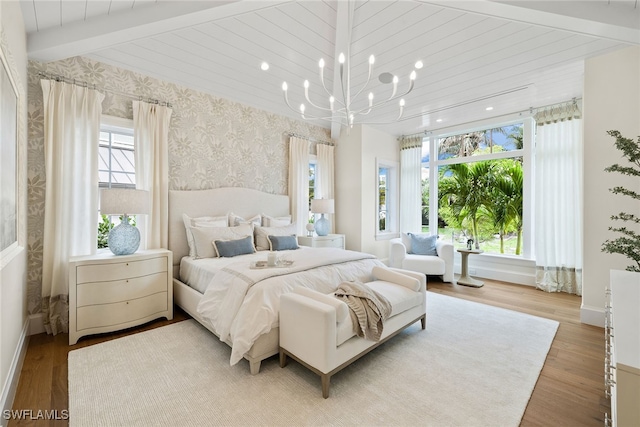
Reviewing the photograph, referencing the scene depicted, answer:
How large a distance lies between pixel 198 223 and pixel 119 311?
1251mm

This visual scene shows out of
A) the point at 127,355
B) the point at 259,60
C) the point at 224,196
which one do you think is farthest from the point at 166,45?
the point at 127,355

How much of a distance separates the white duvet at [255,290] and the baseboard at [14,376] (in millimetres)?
1204

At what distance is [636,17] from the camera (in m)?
2.21

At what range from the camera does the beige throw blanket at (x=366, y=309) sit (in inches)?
80.2

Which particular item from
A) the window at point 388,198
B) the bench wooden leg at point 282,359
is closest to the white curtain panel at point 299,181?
the window at point 388,198

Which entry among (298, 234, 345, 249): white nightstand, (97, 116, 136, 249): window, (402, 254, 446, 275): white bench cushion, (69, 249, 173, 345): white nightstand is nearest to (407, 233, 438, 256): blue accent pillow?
(402, 254, 446, 275): white bench cushion

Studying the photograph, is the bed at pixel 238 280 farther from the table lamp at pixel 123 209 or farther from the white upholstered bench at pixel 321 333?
the table lamp at pixel 123 209

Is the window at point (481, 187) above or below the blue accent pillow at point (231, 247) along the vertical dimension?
above

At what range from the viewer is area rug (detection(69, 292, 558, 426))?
1623mm

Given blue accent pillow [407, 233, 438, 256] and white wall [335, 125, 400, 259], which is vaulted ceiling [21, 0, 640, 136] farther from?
blue accent pillow [407, 233, 438, 256]

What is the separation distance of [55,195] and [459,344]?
421 cm

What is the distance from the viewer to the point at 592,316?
2.95 meters

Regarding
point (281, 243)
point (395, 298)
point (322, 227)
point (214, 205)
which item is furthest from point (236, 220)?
point (395, 298)

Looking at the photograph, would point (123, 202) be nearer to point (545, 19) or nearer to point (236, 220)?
point (236, 220)
